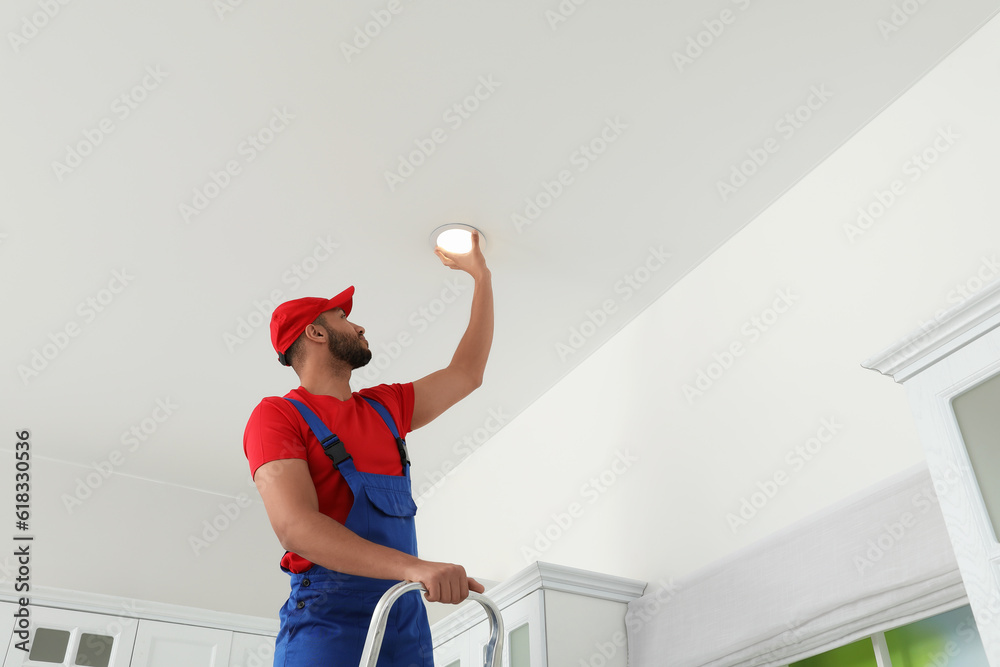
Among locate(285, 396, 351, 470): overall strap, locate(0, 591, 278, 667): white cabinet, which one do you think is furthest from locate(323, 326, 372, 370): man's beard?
locate(0, 591, 278, 667): white cabinet

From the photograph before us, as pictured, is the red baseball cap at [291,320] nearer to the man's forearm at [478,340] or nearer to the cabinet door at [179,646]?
the man's forearm at [478,340]


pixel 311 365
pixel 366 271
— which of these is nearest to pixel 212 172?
pixel 366 271

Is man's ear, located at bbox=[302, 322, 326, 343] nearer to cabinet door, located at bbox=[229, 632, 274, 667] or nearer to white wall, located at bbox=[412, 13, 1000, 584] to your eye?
white wall, located at bbox=[412, 13, 1000, 584]

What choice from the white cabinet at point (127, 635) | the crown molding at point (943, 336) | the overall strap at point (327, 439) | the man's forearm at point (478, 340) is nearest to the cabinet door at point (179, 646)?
the white cabinet at point (127, 635)

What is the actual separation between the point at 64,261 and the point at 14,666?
58.5 inches

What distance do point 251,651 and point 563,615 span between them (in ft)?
5.22

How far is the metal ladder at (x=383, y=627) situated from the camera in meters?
1.18

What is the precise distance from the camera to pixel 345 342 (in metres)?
1.92

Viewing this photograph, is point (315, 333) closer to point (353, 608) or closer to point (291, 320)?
point (291, 320)

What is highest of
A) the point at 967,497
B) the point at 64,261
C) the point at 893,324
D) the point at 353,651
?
the point at 64,261

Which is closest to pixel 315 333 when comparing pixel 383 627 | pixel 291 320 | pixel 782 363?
pixel 291 320

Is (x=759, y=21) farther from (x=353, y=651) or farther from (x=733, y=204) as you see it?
(x=353, y=651)

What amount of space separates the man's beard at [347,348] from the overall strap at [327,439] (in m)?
0.28

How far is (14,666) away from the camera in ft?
9.76
